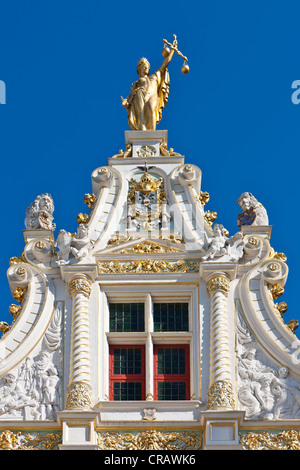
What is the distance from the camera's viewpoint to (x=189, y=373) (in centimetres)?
3234

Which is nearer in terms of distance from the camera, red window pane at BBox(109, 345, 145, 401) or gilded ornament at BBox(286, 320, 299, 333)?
red window pane at BBox(109, 345, 145, 401)

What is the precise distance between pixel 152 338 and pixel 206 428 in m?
2.95

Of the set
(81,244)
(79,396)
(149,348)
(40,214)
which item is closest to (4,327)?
(81,244)

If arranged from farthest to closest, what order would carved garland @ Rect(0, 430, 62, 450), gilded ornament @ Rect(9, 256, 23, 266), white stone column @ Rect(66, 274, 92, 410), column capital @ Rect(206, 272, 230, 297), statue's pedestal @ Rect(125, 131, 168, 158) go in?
statue's pedestal @ Rect(125, 131, 168, 158)
gilded ornament @ Rect(9, 256, 23, 266)
column capital @ Rect(206, 272, 230, 297)
white stone column @ Rect(66, 274, 92, 410)
carved garland @ Rect(0, 430, 62, 450)

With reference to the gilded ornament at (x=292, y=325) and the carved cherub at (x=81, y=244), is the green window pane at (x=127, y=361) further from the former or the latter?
the gilded ornament at (x=292, y=325)

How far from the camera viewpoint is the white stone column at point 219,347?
31.0 meters

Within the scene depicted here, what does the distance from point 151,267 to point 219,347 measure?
2524mm

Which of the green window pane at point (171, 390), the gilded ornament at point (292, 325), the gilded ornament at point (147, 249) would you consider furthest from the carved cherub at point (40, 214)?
the gilded ornament at point (292, 325)

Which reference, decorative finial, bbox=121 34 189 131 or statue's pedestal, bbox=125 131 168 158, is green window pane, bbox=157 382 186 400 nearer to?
statue's pedestal, bbox=125 131 168 158

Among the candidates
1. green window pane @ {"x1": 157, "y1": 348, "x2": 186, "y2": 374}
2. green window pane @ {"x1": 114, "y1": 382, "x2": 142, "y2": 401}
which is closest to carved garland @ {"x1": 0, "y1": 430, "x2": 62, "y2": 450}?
green window pane @ {"x1": 114, "y1": 382, "x2": 142, "y2": 401}

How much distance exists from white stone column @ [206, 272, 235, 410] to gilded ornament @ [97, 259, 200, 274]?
0.64 m

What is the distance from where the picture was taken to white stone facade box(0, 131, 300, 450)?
3086cm

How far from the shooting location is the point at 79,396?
102 ft
